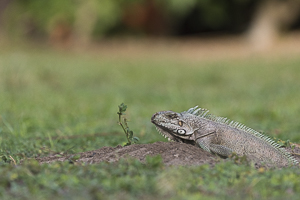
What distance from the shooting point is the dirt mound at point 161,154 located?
15.6ft

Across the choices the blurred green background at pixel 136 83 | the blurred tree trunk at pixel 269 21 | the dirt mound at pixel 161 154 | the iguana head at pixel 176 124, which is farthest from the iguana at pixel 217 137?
the blurred tree trunk at pixel 269 21

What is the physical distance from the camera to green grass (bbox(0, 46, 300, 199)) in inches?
158

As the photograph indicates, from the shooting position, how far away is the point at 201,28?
23.9 metres

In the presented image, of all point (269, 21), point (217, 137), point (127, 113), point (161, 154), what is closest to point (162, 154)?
point (161, 154)

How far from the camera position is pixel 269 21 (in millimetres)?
20984

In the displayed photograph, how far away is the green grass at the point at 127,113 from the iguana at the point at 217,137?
2.26 feet

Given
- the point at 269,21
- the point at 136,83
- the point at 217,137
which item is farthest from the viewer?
the point at 269,21

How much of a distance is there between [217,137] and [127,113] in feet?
15.7

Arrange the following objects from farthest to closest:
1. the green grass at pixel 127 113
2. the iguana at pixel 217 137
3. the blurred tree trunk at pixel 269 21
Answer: the blurred tree trunk at pixel 269 21 < the iguana at pixel 217 137 < the green grass at pixel 127 113

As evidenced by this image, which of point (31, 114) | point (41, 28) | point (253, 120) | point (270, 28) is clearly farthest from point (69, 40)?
point (253, 120)

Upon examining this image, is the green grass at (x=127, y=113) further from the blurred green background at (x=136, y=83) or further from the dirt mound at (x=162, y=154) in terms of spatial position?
the dirt mound at (x=162, y=154)

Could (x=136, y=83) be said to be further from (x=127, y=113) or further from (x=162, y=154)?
(x=162, y=154)

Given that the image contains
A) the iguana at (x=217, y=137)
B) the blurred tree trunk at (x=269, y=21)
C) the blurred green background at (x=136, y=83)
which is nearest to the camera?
the blurred green background at (x=136, y=83)

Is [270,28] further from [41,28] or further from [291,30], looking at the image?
[41,28]
